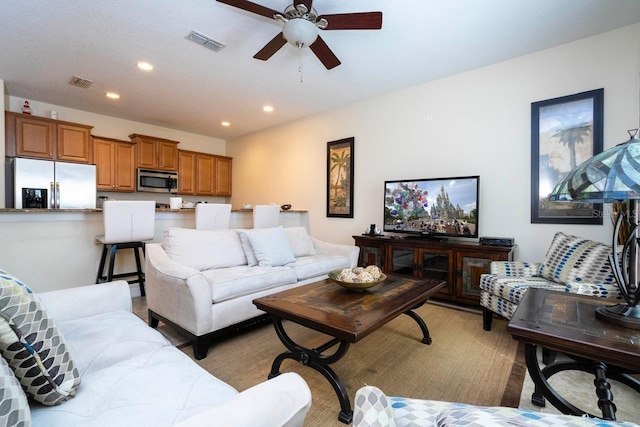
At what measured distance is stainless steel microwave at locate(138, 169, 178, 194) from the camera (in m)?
5.35

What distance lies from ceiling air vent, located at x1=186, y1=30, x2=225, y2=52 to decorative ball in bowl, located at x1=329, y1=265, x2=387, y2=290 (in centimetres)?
254

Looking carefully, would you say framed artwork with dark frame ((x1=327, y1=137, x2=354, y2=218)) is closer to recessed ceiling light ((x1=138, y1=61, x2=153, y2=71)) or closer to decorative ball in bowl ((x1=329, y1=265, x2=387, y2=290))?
decorative ball in bowl ((x1=329, y1=265, x2=387, y2=290))

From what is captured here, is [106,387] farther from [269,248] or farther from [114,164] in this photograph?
[114,164]

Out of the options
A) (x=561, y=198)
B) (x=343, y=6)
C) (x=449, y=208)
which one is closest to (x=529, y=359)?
(x=561, y=198)

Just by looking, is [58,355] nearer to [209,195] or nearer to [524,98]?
[524,98]

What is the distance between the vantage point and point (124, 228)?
121 inches

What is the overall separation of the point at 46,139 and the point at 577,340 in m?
6.27

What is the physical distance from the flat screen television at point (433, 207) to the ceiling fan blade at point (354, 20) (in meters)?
1.92

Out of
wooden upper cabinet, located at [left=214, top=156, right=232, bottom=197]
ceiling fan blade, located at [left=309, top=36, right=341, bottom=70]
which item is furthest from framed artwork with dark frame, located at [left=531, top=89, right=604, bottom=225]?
wooden upper cabinet, located at [left=214, top=156, right=232, bottom=197]

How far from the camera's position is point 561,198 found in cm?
132

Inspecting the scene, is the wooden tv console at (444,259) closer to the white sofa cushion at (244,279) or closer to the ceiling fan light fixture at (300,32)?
the white sofa cushion at (244,279)

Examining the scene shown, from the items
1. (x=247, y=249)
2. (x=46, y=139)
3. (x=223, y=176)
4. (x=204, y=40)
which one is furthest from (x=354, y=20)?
(x=223, y=176)

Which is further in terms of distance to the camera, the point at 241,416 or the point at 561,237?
the point at 561,237

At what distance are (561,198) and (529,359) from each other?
78 cm
